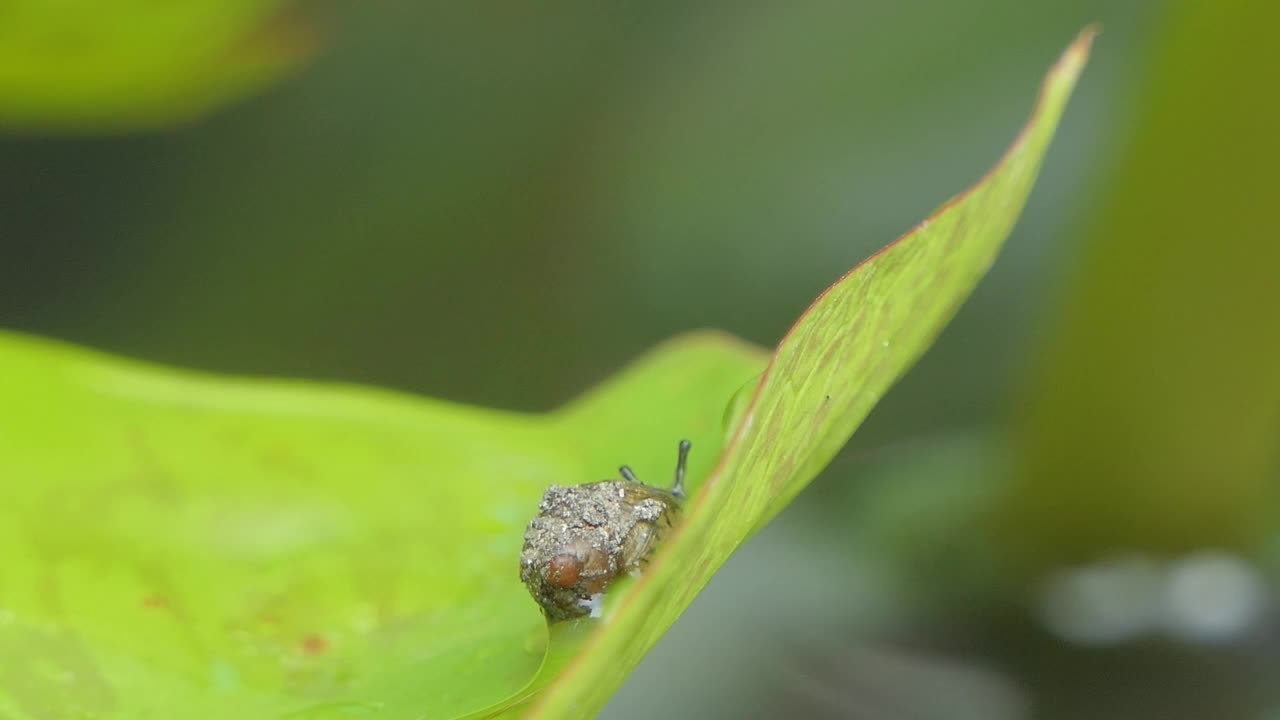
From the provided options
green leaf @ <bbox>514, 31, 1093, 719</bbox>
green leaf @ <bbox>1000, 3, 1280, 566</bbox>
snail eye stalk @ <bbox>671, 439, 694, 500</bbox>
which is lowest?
green leaf @ <bbox>514, 31, 1093, 719</bbox>

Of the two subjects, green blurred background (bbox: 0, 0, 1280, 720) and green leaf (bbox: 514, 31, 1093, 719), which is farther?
green blurred background (bbox: 0, 0, 1280, 720)

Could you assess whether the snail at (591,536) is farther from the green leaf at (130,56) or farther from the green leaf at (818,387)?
the green leaf at (130,56)

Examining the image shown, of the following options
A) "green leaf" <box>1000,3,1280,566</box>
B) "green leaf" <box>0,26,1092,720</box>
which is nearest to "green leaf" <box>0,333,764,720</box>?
"green leaf" <box>0,26,1092,720</box>

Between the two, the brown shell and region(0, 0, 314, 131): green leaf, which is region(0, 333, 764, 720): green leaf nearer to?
the brown shell

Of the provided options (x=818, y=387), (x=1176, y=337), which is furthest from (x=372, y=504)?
(x=1176, y=337)

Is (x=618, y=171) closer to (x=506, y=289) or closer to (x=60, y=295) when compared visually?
(x=506, y=289)

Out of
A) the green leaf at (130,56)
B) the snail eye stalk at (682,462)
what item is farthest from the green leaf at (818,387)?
the green leaf at (130,56)
